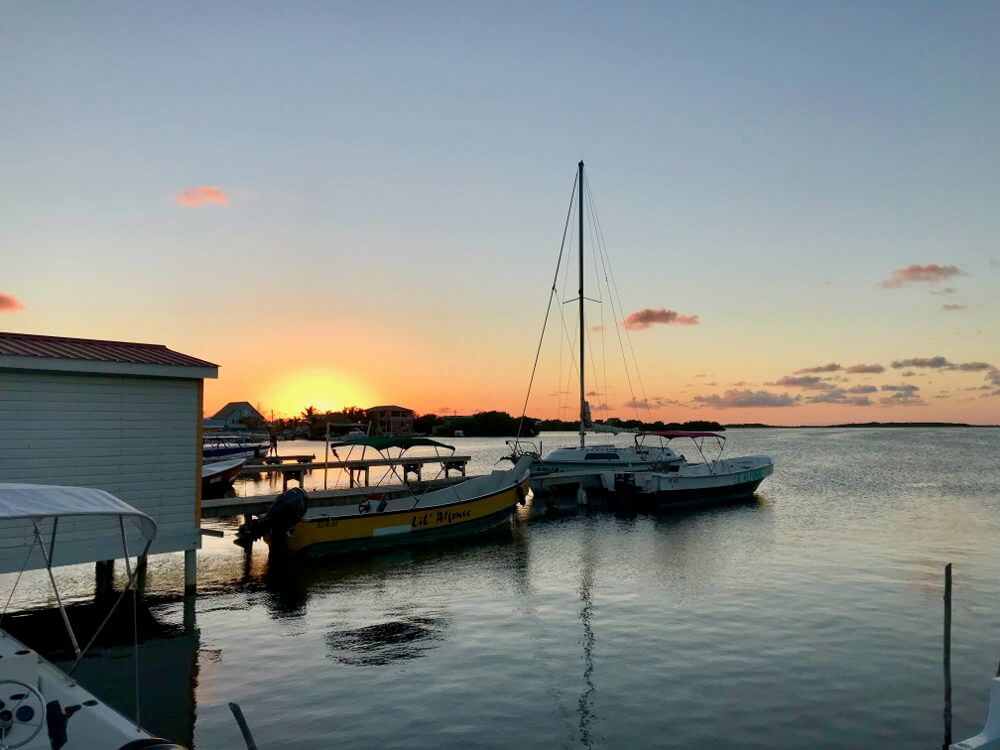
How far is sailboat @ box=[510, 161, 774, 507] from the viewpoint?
1628 inches

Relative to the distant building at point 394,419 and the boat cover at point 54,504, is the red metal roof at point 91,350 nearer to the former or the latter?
the boat cover at point 54,504

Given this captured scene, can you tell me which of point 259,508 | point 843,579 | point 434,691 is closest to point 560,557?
point 843,579

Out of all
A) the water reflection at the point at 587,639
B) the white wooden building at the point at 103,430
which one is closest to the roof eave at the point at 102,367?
the white wooden building at the point at 103,430

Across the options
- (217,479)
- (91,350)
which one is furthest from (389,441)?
(217,479)

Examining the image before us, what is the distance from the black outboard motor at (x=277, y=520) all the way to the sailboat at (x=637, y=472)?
20.7m

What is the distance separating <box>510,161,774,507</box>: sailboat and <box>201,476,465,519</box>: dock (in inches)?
326

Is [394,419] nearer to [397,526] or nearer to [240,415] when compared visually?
[240,415]

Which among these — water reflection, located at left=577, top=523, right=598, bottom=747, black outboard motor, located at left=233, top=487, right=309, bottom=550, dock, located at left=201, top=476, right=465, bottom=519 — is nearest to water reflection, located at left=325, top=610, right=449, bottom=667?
water reflection, located at left=577, top=523, right=598, bottom=747

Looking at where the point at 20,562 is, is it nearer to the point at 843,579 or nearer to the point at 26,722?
the point at 26,722

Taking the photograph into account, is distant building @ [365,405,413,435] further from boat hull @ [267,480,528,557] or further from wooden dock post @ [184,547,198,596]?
wooden dock post @ [184,547,198,596]

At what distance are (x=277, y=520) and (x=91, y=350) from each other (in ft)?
29.0

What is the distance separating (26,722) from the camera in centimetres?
749

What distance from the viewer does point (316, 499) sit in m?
30.7

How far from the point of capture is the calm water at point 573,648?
37.1 feet
